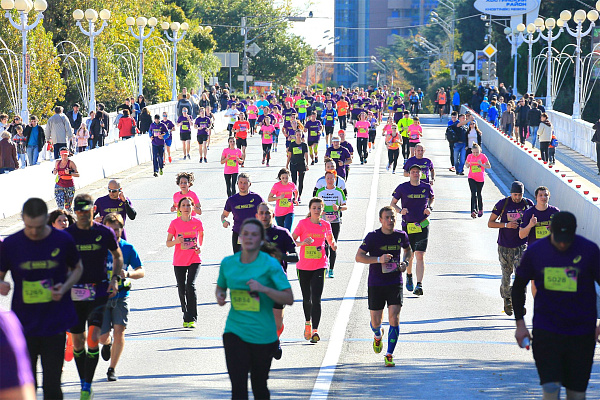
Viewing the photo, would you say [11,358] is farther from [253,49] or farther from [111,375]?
[253,49]

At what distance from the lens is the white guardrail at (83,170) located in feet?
74.5

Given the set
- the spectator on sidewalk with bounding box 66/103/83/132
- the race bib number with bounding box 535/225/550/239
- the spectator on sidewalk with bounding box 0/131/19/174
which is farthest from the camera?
the spectator on sidewalk with bounding box 66/103/83/132

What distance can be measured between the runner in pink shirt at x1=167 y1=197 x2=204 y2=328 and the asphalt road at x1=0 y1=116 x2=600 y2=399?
0.25 meters

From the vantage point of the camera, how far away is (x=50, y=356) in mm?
7691

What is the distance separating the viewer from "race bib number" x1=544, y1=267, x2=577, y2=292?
7.39 metres

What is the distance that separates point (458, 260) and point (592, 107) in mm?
51733

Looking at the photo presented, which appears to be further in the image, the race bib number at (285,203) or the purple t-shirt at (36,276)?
the race bib number at (285,203)

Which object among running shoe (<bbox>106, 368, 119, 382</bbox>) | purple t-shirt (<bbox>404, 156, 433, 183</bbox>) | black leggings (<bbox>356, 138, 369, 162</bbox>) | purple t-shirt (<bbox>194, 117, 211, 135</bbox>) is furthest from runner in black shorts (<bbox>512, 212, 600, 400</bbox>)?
purple t-shirt (<bbox>194, 117, 211, 135</bbox>)

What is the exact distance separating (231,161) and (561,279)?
15.7 meters

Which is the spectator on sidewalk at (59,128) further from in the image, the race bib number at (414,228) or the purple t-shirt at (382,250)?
the purple t-shirt at (382,250)

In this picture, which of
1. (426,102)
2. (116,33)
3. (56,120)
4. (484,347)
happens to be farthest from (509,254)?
(426,102)

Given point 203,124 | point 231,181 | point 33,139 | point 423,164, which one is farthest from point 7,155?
point 423,164

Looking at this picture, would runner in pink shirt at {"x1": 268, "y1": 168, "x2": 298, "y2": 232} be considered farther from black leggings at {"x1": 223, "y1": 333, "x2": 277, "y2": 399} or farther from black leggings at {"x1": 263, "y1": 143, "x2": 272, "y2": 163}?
black leggings at {"x1": 263, "y1": 143, "x2": 272, "y2": 163}

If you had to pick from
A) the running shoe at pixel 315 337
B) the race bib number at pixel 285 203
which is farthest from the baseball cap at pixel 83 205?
the race bib number at pixel 285 203
